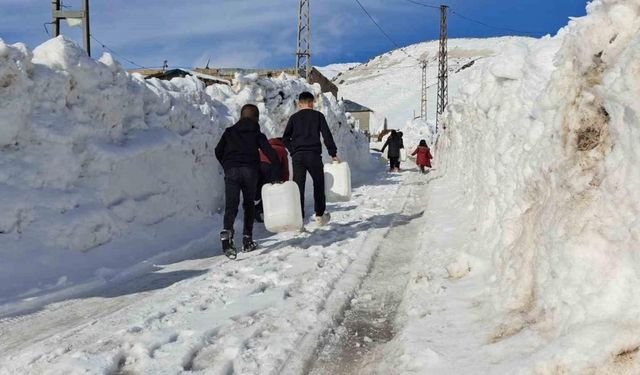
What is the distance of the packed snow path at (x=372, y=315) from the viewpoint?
3172mm

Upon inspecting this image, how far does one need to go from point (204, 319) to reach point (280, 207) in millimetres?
2693

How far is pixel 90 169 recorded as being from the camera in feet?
21.8

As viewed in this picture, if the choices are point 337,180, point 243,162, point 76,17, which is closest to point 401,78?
point 76,17

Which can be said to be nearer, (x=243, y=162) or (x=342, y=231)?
(x=243, y=162)

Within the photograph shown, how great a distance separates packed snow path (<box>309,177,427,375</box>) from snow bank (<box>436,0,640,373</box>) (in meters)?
0.72

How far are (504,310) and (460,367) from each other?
680 millimetres

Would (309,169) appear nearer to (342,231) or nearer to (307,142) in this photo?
(307,142)

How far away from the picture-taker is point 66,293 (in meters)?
4.90

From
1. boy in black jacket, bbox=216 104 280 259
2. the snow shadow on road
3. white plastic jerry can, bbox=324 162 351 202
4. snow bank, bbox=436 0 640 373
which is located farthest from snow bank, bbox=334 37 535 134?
snow bank, bbox=436 0 640 373

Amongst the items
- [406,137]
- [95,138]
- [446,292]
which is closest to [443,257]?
[446,292]

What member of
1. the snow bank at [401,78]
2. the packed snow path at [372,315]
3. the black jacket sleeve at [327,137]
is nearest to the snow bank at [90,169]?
the black jacket sleeve at [327,137]

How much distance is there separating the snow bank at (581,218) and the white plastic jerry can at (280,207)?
8.86 ft

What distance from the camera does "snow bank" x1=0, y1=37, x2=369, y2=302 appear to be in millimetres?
5461

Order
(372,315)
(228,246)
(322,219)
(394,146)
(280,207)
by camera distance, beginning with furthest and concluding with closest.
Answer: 1. (394,146)
2. (322,219)
3. (280,207)
4. (228,246)
5. (372,315)
